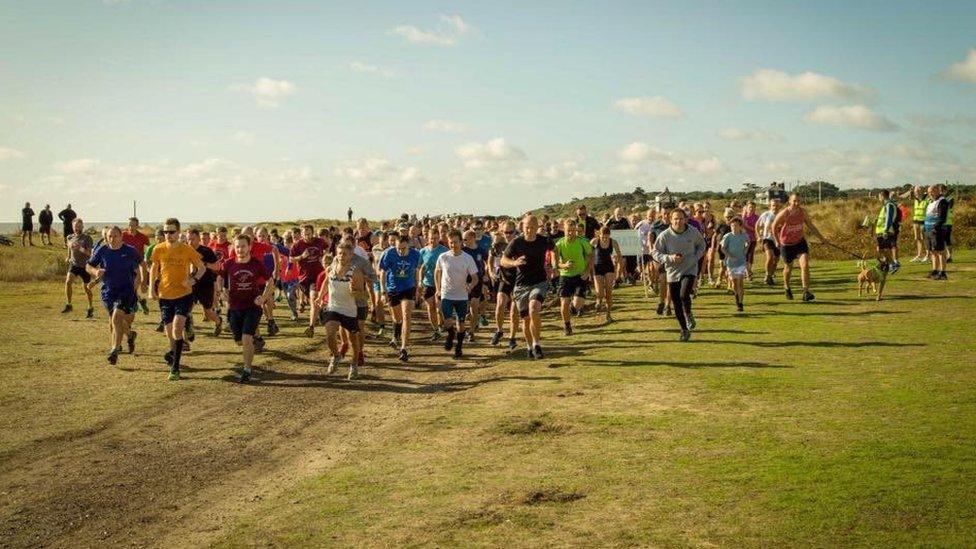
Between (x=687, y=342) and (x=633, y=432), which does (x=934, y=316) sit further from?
(x=633, y=432)

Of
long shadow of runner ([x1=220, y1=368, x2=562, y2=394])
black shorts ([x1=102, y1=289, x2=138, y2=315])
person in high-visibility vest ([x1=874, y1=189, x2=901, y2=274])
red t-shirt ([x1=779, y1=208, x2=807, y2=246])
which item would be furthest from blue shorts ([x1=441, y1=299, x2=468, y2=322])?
person in high-visibility vest ([x1=874, y1=189, x2=901, y2=274])

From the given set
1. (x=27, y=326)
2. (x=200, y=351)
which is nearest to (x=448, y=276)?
(x=200, y=351)

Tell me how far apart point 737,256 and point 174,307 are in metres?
11.6

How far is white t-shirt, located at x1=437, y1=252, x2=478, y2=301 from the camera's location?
14945 millimetres

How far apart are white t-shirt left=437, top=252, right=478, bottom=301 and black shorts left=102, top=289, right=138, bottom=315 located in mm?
5652

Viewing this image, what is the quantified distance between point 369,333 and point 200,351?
161 inches

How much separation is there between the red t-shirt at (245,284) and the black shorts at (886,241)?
1708 cm

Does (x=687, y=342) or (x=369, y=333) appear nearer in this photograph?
(x=687, y=342)

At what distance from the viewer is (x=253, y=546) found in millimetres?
6156

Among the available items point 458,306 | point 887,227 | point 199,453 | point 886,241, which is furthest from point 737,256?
point 199,453

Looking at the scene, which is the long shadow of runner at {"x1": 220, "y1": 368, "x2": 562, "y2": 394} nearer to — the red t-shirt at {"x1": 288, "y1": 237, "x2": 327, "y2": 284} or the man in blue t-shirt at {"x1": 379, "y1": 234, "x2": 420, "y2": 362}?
the man in blue t-shirt at {"x1": 379, "y1": 234, "x2": 420, "y2": 362}

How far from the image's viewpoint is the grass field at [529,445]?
6062mm

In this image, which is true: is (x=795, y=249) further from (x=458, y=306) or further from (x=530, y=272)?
(x=458, y=306)

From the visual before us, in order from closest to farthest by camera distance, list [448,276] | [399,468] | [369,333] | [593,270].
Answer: [399,468], [448,276], [593,270], [369,333]
